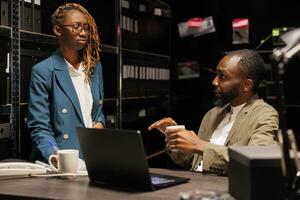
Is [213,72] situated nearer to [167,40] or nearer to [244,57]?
[167,40]

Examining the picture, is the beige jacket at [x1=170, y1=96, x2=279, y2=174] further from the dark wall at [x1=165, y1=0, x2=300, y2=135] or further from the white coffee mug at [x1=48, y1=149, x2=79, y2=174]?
the dark wall at [x1=165, y1=0, x2=300, y2=135]

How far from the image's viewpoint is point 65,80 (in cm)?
229

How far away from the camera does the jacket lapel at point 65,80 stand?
2.27 metres

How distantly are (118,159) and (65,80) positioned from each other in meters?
0.89

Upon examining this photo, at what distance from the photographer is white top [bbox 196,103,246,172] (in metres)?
2.26

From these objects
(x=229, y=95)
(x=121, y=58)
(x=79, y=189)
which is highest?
(x=121, y=58)

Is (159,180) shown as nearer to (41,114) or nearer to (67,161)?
(67,161)

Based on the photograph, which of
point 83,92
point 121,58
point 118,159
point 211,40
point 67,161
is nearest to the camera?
point 118,159

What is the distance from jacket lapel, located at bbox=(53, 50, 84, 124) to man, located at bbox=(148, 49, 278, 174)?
0.48 m

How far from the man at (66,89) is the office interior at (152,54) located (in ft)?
0.79

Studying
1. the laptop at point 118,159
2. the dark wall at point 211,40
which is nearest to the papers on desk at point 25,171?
the laptop at point 118,159

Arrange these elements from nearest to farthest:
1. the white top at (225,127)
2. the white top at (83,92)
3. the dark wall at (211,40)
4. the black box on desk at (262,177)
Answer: the black box on desk at (262,177), the white top at (225,127), the white top at (83,92), the dark wall at (211,40)

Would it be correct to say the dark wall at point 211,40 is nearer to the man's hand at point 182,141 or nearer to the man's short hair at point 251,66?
the man's short hair at point 251,66

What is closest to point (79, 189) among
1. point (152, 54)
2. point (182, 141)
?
point (182, 141)
